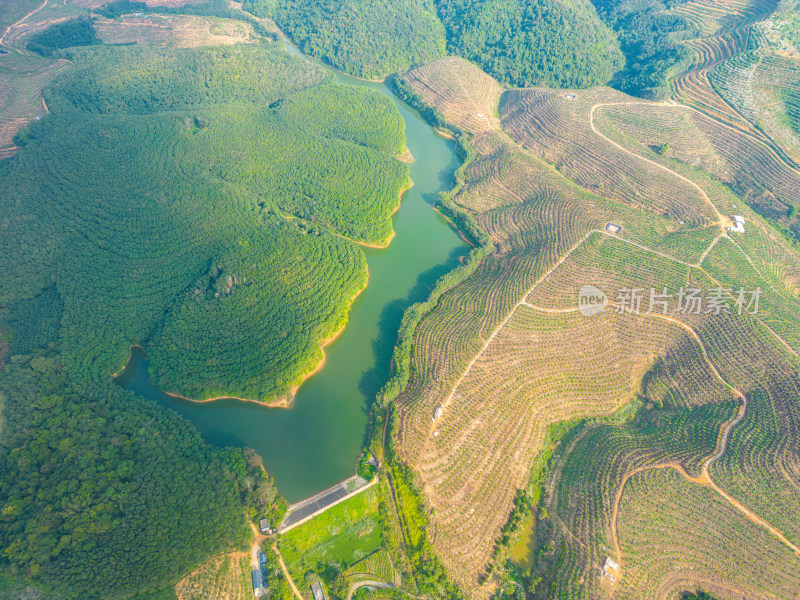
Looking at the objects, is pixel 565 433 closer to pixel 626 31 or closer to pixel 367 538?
pixel 367 538

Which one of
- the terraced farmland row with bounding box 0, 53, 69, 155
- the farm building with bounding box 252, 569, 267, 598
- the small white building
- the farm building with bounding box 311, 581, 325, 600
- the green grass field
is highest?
the terraced farmland row with bounding box 0, 53, 69, 155

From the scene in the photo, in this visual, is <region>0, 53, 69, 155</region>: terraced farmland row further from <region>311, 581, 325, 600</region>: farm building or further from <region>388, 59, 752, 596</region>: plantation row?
<region>311, 581, 325, 600</region>: farm building

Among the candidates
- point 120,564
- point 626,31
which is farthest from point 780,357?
point 626,31

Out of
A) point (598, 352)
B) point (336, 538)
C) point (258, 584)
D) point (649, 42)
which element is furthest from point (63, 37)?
point (649, 42)

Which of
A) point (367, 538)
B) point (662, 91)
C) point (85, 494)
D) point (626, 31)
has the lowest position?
point (367, 538)

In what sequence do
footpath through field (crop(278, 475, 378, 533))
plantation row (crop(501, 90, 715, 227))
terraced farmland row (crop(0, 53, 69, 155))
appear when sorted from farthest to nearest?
terraced farmland row (crop(0, 53, 69, 155)) → plantation row (crop(501, 90, 715, 227)) → footpath through field (crop(278, 475, 378, 533))

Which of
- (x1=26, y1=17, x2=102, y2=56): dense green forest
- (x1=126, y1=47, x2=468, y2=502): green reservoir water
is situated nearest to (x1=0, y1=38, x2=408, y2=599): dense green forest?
(x1=126, y1=47, x2=468, y2=502): green reservoir water
